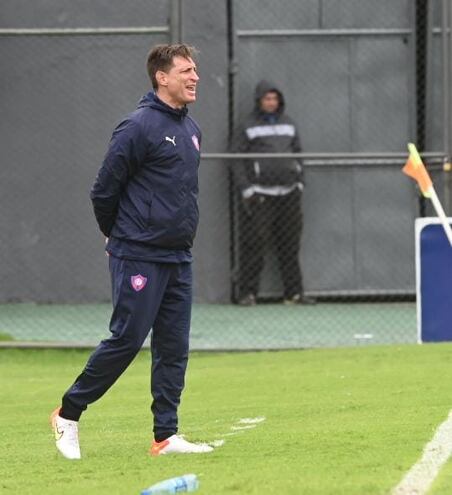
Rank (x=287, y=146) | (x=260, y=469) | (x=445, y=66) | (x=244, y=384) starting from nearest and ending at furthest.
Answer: (x=260, y=469)
(x=244, y=384)
(x=445, y=66)
(x=287, y=146)

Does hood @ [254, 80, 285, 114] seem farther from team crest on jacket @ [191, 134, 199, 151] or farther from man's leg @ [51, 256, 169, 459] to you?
man's leg @ [51, 256, 169, 459]

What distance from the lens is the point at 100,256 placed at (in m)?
15.0

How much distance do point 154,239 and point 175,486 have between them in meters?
→ 1.72

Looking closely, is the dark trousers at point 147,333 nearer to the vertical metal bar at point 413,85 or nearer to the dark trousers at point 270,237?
the dark trousers at point 270,237

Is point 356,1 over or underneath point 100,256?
over

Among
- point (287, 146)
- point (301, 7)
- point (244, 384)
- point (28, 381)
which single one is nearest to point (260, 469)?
point (244, 384)

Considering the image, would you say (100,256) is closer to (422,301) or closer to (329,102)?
(329,102)

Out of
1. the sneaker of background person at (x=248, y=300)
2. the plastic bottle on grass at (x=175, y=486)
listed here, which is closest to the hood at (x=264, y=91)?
the sneaker of background person at (x=248, y=300)

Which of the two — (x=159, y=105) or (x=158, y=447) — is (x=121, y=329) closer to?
(x=158, y=447)

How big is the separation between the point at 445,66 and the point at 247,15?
8.64 feet

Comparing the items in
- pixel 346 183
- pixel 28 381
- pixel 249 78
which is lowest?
pixel 28 381

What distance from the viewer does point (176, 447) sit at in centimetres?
740

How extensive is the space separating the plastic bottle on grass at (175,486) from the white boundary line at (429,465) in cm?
76

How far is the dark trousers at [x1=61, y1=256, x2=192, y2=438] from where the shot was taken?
7324mm
